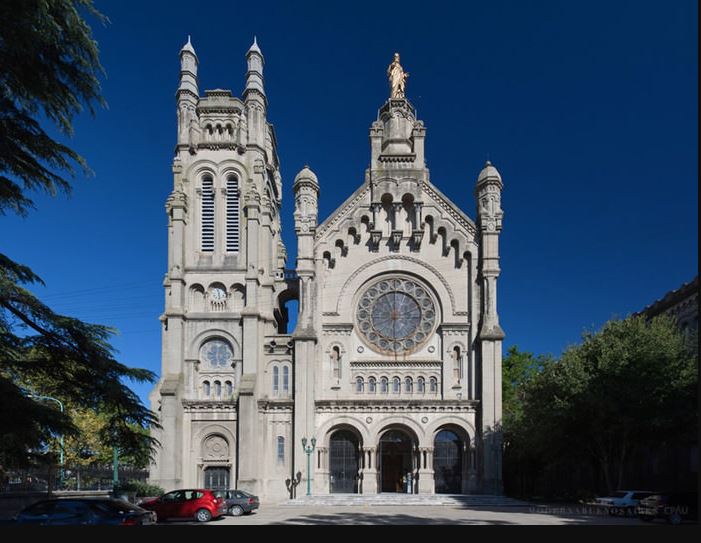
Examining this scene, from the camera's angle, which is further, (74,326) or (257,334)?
(257,334)

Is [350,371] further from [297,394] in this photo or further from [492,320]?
[492,320]

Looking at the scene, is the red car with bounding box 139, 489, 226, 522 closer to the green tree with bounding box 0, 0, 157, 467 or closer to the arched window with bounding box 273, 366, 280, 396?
the green tree with bounding box 0, 0, 157, 467

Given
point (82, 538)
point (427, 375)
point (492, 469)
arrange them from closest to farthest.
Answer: point (82, 538) < point (492, 469) < point (427, 375)

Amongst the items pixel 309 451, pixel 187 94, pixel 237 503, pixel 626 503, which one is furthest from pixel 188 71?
pixel 626 503

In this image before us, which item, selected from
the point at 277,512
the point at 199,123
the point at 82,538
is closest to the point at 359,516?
the point at 277,512

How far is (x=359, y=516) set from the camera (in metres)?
29.4

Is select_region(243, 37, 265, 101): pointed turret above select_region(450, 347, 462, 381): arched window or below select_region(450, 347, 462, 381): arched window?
above

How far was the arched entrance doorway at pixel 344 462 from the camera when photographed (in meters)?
43.5

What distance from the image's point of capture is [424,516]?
95.8 ft

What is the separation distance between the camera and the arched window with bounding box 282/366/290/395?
4491cm

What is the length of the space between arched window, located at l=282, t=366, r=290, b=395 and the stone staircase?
7.27m

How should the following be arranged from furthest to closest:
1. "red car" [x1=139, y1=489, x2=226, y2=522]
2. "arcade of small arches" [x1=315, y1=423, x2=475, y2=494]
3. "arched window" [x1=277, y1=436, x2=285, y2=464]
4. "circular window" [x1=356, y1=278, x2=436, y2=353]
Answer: "circular window" [x1=356, y1=278, x2=436, y2=353] < "arched window" [x1=277, y1=436, x2=285, y2=464] < "arcade of small arches" [x1=315, y1=423, x2=475, y2=494] < "red car" [x1=139, y1=489, x2=226, y2=522]

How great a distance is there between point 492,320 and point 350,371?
9.94m

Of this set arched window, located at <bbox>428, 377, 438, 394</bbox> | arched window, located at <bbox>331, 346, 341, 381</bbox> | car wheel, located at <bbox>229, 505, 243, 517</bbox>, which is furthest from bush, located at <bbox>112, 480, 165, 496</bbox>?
arched window, located at <bbox>428, 377, 438, 394</bbox>
